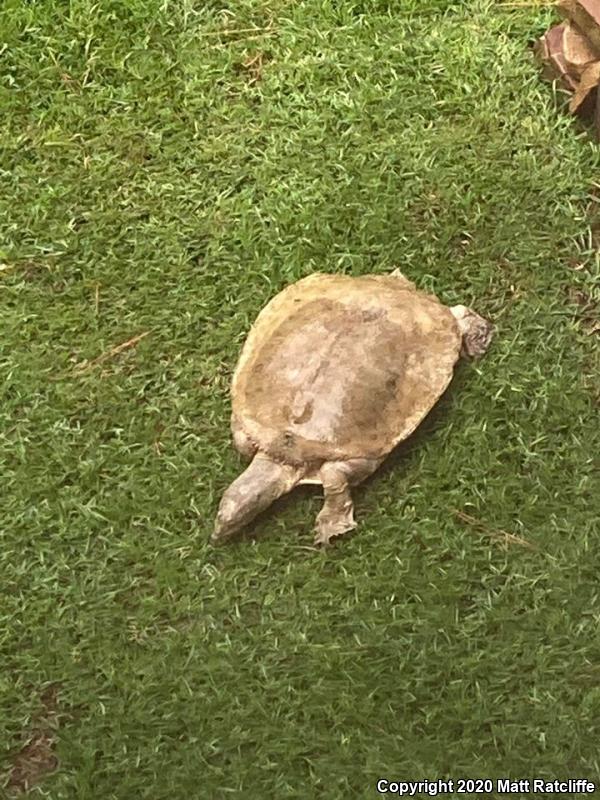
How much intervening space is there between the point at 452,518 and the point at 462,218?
2.45 ft

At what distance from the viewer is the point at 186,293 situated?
2.29 m

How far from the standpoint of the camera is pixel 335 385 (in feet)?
6.51

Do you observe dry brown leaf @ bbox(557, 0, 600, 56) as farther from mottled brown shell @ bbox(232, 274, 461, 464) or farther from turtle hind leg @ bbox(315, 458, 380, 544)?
turtle hind leg @ bbox(315, 458, 380, 544)

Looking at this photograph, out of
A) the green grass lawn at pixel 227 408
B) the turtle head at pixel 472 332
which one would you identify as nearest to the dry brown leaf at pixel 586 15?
the green grass lawn at pixel 227 408

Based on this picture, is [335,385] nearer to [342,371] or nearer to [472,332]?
[342,371]

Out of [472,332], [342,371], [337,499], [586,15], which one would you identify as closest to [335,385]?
[342,371]

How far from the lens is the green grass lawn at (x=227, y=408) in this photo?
5.96 ft

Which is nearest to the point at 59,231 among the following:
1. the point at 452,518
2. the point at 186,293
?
the point at 186,293

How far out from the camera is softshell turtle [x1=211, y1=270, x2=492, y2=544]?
196 cm

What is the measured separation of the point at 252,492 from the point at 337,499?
0.53 ft

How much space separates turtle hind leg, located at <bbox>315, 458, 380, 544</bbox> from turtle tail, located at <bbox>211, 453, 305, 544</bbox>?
0.07m

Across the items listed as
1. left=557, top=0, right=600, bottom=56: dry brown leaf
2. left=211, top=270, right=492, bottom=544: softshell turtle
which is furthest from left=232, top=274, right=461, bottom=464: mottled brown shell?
left=557, top=0, right=600, bottom=56: dry brown leaf

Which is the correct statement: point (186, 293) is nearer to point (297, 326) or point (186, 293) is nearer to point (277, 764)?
point (297, 326)

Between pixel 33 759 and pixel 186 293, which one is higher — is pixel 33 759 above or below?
below
